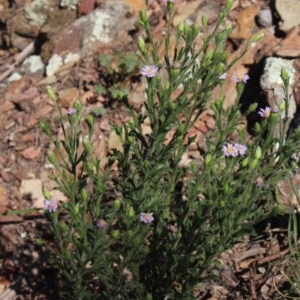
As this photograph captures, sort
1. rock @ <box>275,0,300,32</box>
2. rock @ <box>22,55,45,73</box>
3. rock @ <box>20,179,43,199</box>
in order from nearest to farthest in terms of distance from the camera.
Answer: rock @ <box>20,179,43,199</box>, rock @ <box>275,0,300,32</box>, rock @ <box>22,55,45,73</box>

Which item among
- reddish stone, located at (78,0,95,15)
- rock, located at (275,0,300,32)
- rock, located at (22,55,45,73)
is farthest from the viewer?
reddish stone, located at (78,0,95,15)

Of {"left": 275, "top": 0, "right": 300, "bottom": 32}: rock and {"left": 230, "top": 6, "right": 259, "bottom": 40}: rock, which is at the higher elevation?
{"left": 275, "top": 0, "right": 300, "bottom": 32}: rock

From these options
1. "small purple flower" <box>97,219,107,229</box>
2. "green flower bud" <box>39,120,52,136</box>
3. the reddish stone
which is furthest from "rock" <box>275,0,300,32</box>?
"small purple flower" <box>97,219,107,229</box>

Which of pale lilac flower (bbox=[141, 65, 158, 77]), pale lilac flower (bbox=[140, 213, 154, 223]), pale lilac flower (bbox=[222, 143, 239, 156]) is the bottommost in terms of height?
pale lilac flower (bbox=[140, 213, 154, 223])

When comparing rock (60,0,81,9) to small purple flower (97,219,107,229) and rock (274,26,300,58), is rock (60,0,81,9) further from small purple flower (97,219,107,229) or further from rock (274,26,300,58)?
small purple flower (97,219,107,229)

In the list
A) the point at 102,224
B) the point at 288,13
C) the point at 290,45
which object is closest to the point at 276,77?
the point at 290,45

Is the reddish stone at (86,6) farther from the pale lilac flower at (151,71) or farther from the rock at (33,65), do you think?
the pale lilac flower at (151,71)

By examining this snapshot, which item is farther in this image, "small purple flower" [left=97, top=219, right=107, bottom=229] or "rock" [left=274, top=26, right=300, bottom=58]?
"rock" [left=274, top=26, right=300, bottom=58]

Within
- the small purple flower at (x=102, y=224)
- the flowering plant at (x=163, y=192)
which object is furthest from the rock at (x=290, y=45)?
the small purple flower at (x=102, y=224)
